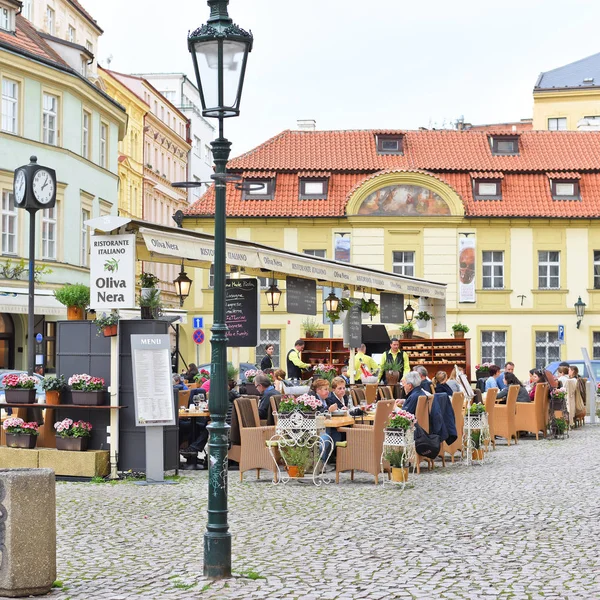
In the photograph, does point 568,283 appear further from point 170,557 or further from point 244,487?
point 170,557

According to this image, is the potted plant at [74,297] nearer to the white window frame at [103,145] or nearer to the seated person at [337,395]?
the seated person at [337,395]

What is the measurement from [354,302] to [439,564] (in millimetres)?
17746

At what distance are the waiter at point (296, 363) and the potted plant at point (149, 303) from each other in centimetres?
1117

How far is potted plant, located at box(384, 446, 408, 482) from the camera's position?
1472 centimetres

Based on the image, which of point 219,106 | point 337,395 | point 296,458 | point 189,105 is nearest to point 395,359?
point 337,395

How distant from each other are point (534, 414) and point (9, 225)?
682 inches

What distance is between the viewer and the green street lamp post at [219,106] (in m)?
8.81

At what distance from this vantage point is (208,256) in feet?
55.6

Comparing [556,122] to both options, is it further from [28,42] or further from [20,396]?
[20,396]

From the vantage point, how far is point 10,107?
34.9m

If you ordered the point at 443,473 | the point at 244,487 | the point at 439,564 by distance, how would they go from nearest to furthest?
the point at 439,564 → the point at 244,487 → the point at 443,473

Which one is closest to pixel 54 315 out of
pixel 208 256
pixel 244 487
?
pixel 208 256

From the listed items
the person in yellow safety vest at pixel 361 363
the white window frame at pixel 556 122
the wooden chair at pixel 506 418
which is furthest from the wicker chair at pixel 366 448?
the white window frame at pixel 556 122

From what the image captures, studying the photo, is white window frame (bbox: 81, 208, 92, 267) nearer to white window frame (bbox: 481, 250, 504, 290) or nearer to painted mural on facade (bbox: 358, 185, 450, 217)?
painted mural on facade (bbox: 358, 185, 450, 217)
